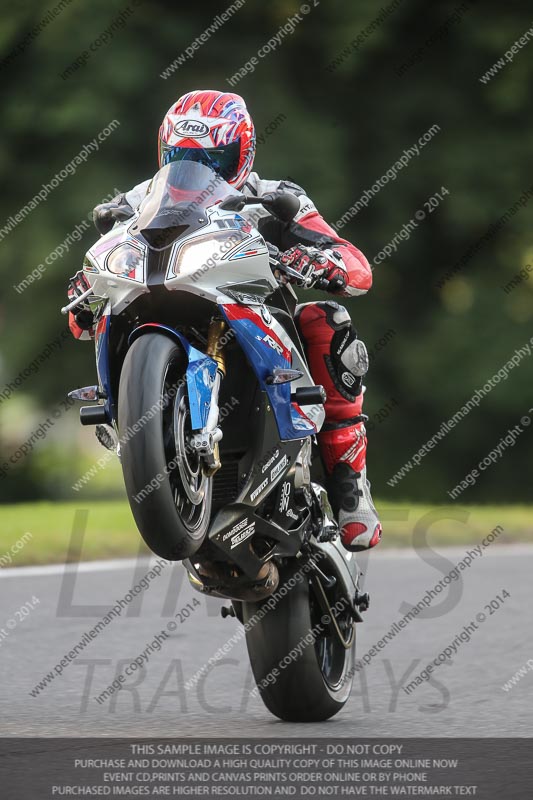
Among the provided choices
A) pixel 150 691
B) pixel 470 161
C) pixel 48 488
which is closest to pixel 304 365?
pixel 150 691

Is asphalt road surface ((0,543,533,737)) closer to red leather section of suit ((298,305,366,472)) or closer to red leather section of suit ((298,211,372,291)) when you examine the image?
red leather section of suit ((298,305,366,472))

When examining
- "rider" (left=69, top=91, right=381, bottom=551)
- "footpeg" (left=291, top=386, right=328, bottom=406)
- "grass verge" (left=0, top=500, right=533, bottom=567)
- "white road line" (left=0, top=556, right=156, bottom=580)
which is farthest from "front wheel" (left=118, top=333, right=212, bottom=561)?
"grass verge" (left=0, top=500, right=533, bottom=567)

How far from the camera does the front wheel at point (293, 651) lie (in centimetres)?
560

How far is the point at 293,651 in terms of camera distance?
5590mm

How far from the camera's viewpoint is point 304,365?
5418 mm

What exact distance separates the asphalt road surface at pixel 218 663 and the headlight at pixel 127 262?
1.60 metres

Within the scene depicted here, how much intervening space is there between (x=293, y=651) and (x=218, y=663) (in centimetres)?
141

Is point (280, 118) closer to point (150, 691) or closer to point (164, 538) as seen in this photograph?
point (150, 691)

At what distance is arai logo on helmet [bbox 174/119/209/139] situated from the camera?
5176 millimetres

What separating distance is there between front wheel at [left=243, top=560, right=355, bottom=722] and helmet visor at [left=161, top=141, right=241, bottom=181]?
1.48 m

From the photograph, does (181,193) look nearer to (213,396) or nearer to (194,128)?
(194,128)

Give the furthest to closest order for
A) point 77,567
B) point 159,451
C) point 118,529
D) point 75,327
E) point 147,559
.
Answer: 1. point 118,529
2. point 147,559
3. point 77,567
4. point 75,327
5. point 159,451

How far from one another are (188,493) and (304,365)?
3.25ft

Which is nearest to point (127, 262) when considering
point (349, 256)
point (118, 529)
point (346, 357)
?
point (349, 256)
